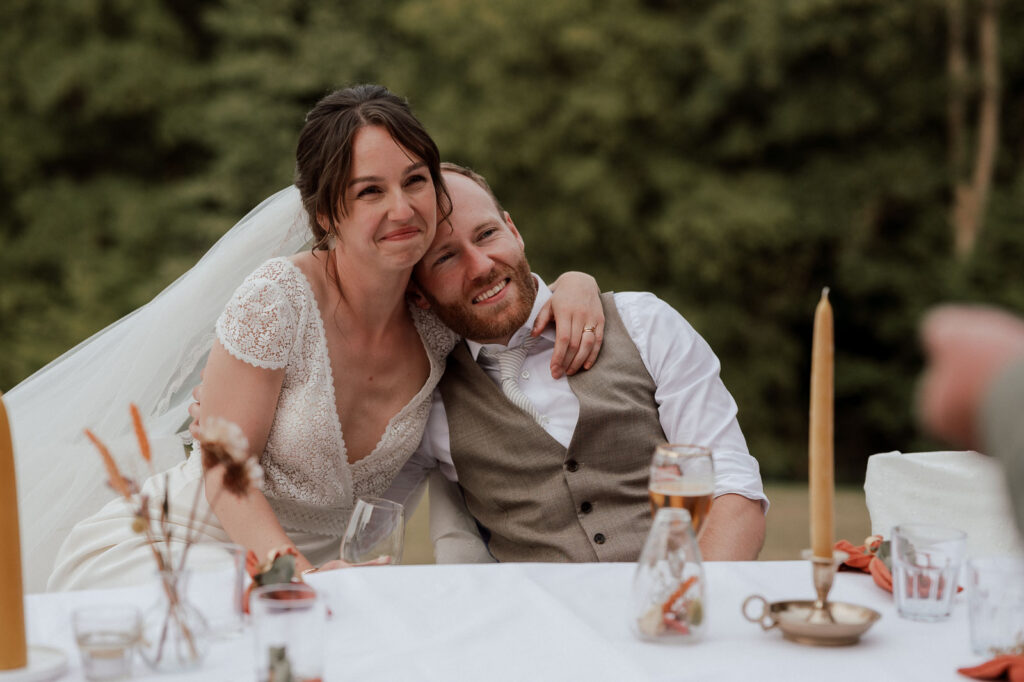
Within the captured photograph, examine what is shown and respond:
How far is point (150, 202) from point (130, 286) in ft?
2.75

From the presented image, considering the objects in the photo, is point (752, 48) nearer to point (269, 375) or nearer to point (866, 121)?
point (866, 121)

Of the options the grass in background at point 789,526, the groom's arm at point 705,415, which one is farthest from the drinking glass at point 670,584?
the grass in background at point 789,526

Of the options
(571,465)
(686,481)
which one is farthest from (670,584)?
(571,465)

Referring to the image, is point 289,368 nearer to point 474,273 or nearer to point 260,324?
point 260,324

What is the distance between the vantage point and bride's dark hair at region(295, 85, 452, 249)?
7.25 feet

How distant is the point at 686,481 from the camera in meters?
1.28

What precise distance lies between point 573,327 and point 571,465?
0.99 ft

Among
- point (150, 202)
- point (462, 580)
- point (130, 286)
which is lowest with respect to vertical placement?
point (462, 580)

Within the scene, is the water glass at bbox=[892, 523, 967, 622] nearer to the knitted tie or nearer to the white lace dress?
the knitted tie

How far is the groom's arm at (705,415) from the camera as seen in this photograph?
2133mm

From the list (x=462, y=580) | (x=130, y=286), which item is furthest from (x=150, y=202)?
(x=462, y=580)

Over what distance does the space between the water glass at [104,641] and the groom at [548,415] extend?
122 centimetres

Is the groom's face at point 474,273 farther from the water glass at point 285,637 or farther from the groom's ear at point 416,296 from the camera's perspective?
the water glass at point 285,637

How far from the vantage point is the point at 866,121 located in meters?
9.65
